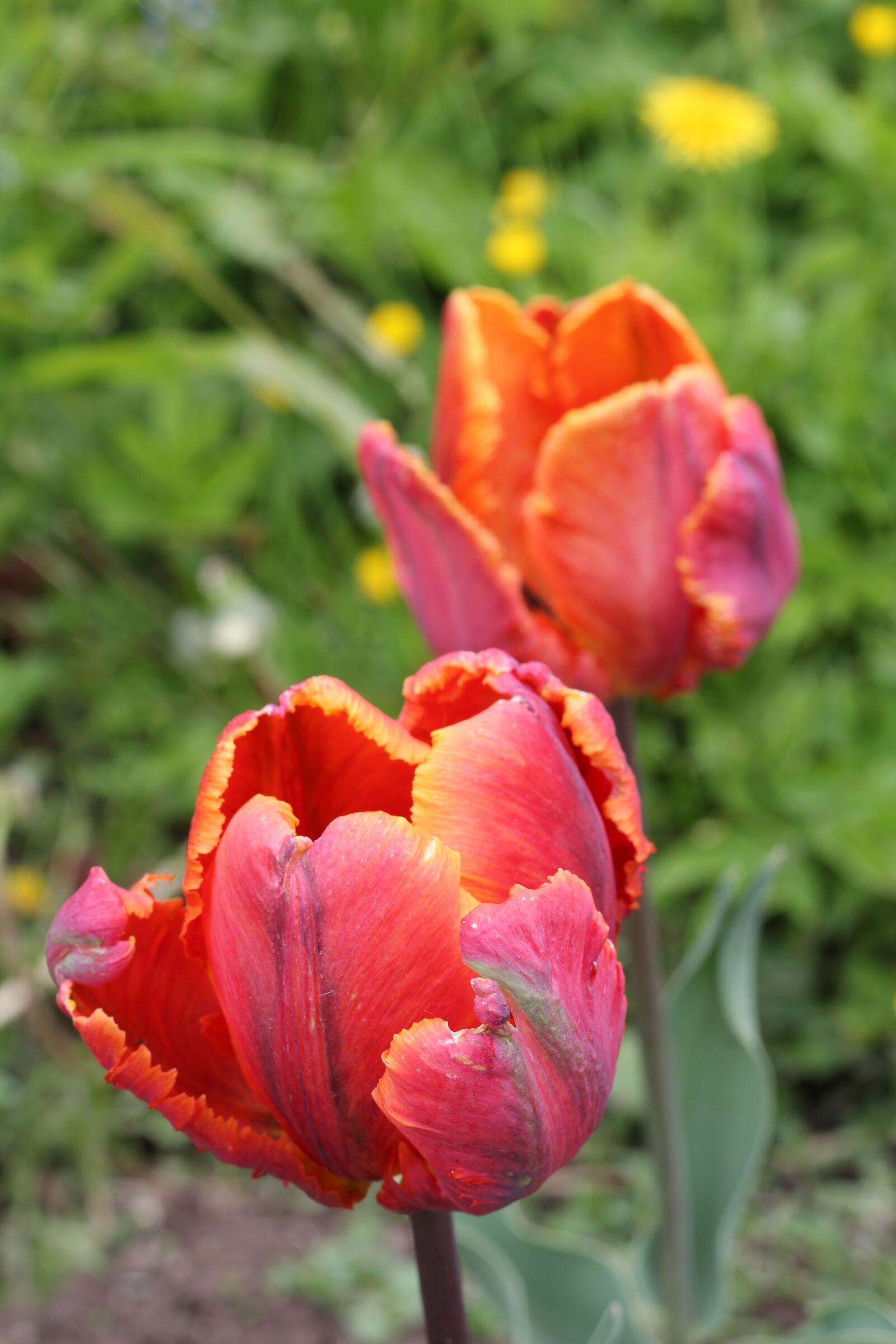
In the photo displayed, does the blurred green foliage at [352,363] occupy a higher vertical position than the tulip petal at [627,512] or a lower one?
lower

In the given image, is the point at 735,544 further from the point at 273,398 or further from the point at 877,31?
the point at 877,31

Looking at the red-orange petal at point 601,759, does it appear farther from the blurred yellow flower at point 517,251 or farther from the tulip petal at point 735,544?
the blurred yellow flower at point 517,251

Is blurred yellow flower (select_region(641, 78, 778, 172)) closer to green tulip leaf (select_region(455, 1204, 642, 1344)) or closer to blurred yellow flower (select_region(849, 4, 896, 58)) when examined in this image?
blurred yellow flower (select_region(849, 4, 896, 58))

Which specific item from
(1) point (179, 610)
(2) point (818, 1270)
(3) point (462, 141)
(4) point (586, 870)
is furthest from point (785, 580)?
(3) point (462, 141)

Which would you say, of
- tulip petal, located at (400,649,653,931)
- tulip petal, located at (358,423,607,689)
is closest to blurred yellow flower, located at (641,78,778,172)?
tulip petal, located at (358,423,607,689)

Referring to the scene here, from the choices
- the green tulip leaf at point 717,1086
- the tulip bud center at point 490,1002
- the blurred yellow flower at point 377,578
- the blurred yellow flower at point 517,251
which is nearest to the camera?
the tulip bud center at point 490,1002

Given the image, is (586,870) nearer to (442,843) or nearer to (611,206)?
(442,843)

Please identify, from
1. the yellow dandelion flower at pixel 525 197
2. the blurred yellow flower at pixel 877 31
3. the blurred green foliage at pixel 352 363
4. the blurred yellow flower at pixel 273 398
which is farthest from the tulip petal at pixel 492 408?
the blurred yellow flower at pixel 877 31
